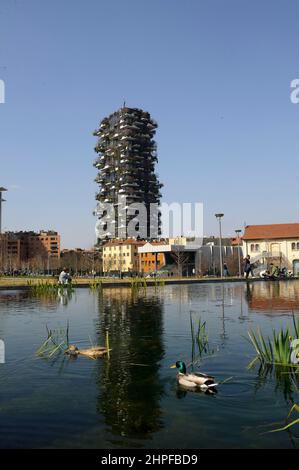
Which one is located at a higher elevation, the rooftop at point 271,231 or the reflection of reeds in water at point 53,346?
the rooftop at point 271,231

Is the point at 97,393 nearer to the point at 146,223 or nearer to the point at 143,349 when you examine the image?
the point at 143,349

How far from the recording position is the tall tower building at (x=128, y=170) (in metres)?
134

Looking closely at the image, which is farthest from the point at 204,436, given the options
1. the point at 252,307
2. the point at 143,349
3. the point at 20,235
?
the point at 20,235

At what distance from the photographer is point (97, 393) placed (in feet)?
25.2

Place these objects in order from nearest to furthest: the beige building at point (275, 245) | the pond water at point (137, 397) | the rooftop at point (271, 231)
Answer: the pond water at point (137, 397)
the beige building at point (275, 245)
the rooftop at point (271, 231)

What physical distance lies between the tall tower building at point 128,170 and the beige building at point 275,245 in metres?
50.6

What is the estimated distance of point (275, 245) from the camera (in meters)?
86.3

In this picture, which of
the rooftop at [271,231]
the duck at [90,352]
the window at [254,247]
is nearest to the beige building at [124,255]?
the rooftop at [271,231]

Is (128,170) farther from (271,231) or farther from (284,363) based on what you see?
(284,363)

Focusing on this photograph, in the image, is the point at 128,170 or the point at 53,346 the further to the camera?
the point at 128,170

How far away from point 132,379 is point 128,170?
127230mm

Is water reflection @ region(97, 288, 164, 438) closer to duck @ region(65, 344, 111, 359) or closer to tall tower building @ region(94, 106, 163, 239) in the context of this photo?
duck @ region(65, 344, 111, 359)

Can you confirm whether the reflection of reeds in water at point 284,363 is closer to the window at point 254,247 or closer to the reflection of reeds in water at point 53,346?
the reflection of reeds in water at point 53,346

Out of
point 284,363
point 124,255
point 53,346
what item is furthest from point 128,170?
point 284,363
